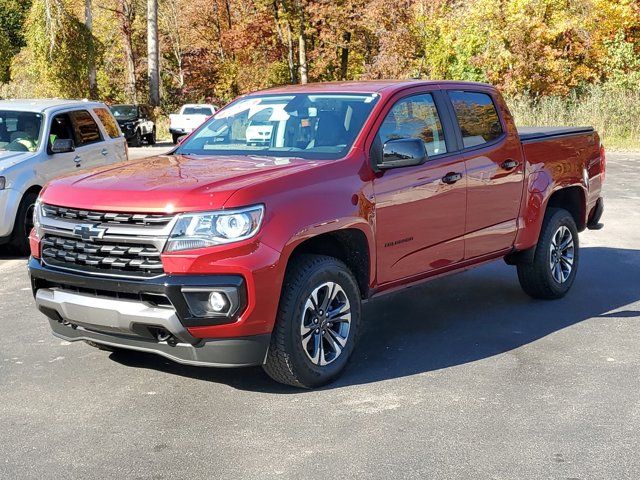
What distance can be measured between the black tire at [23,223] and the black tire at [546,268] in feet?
18.5

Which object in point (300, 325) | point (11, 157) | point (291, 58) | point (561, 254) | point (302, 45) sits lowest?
point (561, 254)

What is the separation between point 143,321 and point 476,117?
3.33 metres

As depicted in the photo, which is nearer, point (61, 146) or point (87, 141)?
point (61, 146)

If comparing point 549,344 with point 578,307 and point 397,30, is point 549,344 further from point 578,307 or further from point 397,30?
point 397,30

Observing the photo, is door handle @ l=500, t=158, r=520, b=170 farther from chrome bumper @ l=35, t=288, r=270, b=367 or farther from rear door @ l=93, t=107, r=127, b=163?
rear door @ l=93, t=107, r=127, b=163

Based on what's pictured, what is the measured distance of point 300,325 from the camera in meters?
5.03

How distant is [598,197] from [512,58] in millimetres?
25529

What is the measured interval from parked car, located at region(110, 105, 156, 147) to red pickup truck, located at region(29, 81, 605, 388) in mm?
25717

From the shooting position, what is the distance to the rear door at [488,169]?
6.48 metres

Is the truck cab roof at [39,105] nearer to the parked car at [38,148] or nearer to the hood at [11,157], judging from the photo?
the parked car at [38,148]

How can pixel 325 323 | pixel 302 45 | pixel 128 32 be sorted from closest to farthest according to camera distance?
pixel 325 323 < pixel 302 45 < pixel 128 32

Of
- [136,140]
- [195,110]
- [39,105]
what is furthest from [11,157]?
[195,110]

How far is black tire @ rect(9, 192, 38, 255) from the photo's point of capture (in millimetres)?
9852

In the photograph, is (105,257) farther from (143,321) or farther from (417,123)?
(417,123)
